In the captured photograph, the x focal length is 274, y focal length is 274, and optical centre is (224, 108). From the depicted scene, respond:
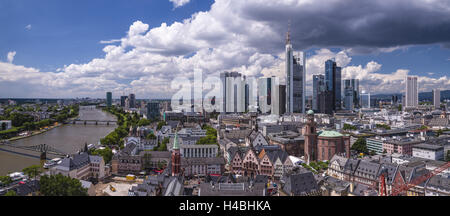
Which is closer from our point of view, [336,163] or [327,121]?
[336,163]

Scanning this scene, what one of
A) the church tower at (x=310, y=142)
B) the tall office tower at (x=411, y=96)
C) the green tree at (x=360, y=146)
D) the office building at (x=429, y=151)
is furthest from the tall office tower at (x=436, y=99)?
the church tower at (x=310, y=142)

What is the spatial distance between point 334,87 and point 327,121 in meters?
19.7

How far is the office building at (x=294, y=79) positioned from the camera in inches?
1545

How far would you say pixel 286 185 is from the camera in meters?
8.82

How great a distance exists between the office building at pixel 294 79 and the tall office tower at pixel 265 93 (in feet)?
9.88

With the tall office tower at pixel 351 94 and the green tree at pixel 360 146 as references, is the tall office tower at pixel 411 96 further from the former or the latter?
the green tree at pixel 360 146

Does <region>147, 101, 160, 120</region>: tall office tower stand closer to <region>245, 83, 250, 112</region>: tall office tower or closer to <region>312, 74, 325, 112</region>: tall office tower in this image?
<region>245, 83, 250, 112</region>: tall office tower

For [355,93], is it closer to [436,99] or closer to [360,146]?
[436,99]

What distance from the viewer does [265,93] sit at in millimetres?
42094

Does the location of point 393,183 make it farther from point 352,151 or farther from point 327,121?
point 327,121

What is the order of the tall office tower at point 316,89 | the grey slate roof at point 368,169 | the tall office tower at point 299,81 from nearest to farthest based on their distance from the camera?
the grey slate roof at point 368,169 → the tall office tower at point 299,81 → the tall office tower at point 316,89

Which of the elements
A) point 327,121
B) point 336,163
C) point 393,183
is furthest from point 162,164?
point 327,121

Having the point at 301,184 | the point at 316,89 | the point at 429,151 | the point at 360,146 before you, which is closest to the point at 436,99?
the point at 316,89

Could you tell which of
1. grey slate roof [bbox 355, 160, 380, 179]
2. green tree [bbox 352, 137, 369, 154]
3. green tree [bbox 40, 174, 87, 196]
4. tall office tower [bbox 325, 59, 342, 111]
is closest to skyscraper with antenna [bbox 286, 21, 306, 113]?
tall office tower [bbox 325, 59, 342, 111]
